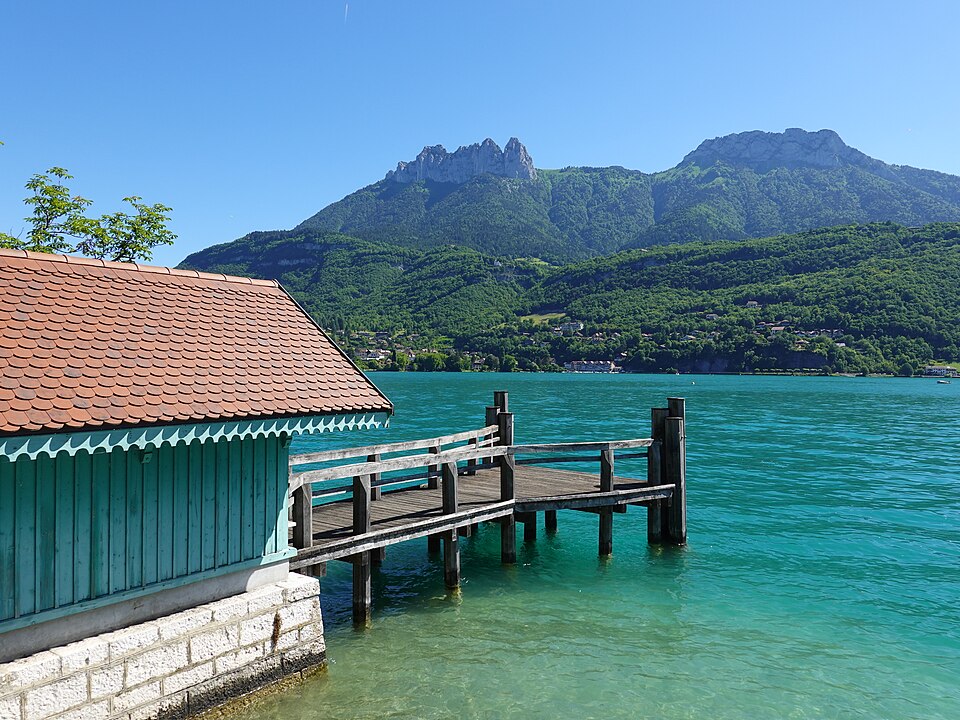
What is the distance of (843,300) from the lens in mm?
147375

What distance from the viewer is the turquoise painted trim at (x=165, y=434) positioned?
5.66m

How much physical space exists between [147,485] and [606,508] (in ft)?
31.8

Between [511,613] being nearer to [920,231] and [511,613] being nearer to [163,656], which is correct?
[163,656]

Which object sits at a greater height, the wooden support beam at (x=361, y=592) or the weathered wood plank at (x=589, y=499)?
the weathered wood plank at (x=589, y=499)

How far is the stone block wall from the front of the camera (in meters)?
6.16

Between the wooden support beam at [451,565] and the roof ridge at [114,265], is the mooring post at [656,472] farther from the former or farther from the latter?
the roof ridge at [114,265]

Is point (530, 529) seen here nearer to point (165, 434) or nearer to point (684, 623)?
point (684, 623)

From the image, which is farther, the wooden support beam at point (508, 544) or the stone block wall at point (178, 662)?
the wooden support beam at point (508, 544)

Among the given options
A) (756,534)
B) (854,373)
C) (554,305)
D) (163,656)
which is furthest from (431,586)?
(554,305)

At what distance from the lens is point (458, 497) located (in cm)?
1408

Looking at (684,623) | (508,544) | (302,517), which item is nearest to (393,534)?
(302,517)

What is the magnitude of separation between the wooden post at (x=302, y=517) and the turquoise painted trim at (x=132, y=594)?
4.65ft

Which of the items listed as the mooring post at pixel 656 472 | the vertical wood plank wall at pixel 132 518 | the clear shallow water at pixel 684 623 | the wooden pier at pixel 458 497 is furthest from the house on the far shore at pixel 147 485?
the mooring post at pixel 656 472

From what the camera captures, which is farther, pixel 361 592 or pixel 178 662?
pixel 361 592
